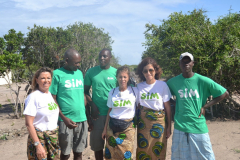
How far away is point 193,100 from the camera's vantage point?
284 cm

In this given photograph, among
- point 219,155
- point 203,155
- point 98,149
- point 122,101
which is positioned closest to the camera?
point 203,155

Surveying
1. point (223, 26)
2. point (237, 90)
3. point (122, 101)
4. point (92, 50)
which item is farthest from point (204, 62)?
point (92, 50)

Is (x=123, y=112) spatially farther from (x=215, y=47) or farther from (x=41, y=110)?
(x=215, y=47)

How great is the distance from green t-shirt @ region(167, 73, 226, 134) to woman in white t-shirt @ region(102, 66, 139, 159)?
0.63 metres

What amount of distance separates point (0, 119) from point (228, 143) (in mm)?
8723

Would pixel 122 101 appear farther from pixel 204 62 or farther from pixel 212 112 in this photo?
pixel 212 112

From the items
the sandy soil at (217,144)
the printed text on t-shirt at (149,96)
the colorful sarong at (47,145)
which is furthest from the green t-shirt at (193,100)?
the sandy soil at (217,144)

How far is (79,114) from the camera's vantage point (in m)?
3.29

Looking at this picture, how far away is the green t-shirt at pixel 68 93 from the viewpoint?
126 inches

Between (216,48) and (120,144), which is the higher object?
(216,48)

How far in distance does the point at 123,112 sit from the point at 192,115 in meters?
0.90

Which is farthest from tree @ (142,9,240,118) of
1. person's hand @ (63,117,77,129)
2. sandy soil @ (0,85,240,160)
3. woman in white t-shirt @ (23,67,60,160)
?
woman in white t-shirt @ (23,67,60,160)

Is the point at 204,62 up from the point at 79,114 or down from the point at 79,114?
up

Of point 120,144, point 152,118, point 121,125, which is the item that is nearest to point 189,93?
point 152,118
